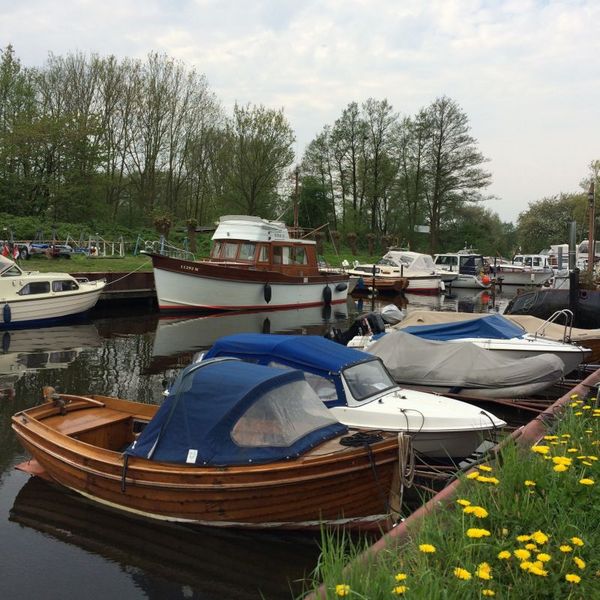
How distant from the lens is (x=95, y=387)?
513 inches

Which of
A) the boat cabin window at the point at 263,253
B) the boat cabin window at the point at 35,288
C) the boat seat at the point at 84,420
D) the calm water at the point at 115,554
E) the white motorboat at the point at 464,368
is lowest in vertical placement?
the calm water at the point at 115,554

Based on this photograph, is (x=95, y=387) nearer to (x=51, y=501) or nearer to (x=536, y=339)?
(x=51, y=501)

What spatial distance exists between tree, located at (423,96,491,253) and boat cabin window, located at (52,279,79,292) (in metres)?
40.7

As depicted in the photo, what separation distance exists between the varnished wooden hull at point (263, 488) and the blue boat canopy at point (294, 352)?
180cm

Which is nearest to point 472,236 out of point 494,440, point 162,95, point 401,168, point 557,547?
point 401,168

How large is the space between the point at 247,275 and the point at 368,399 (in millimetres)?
18687

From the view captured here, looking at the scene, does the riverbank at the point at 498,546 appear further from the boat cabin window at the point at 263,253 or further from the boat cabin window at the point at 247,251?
the boat cabin window at the point at 247,251

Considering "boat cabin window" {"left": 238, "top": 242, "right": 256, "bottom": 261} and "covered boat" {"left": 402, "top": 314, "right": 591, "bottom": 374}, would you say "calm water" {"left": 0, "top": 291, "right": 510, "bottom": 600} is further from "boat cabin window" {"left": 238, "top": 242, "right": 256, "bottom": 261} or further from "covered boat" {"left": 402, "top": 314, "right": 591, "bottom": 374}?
"boat cabin window" {"left": 238, "top": 242, "right": 256, "bottom": 261}

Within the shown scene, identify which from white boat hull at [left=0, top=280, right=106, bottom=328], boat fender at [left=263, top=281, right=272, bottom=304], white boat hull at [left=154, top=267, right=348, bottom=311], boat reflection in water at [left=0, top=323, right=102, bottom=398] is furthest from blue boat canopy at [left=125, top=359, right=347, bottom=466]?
boat fender at [left=263, top=281, right=272, bottom=304]

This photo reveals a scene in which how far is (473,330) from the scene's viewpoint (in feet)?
42.2

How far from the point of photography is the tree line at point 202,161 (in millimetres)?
40259

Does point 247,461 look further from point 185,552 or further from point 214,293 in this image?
point 214,293

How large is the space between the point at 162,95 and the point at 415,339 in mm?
38867

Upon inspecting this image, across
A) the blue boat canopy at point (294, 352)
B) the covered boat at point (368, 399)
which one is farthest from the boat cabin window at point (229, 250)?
the covered boat at point (368, 399)
